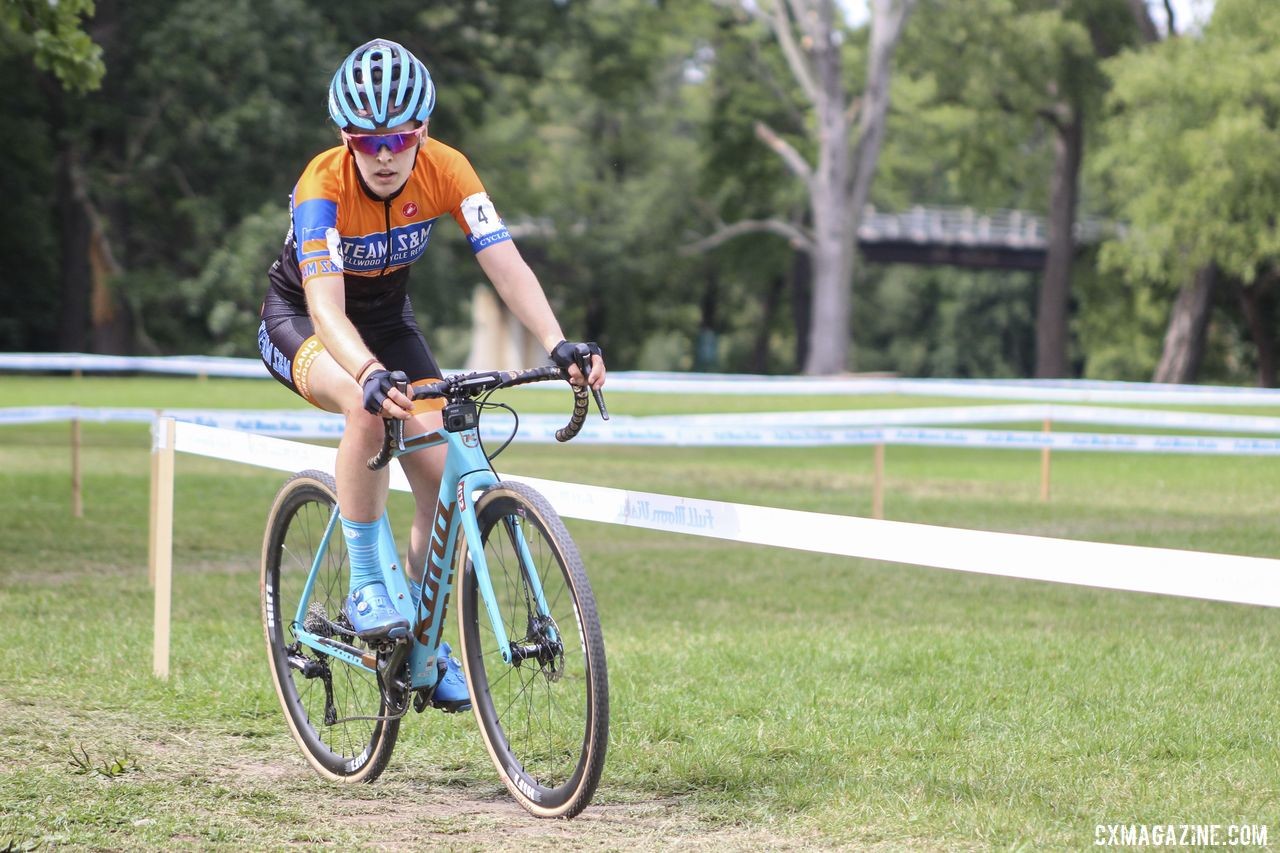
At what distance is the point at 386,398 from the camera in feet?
14.3

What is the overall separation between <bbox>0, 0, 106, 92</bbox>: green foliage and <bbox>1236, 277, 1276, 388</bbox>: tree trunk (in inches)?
1574

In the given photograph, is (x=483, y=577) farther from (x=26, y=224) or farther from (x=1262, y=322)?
(x=1262, y=322)

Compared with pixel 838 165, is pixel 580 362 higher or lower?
lower

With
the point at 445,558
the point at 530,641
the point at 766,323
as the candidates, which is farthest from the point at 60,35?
the point at 766,323

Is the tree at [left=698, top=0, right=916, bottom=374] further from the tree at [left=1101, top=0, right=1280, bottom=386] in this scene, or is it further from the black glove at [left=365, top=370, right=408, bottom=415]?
the black glove at [left=365, top=370, right=408, bottom=415]

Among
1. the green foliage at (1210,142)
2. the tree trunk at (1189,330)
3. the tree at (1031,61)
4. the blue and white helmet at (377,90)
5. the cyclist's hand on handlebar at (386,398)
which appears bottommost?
the cyclist's hand on handlebar at (386,398)

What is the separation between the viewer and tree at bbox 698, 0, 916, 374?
41.3 meters

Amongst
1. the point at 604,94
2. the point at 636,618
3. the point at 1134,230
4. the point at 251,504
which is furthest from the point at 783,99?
the point at 636,618

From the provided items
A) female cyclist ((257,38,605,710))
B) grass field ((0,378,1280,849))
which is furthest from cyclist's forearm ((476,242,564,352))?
grass field ((0,378,1280,849))

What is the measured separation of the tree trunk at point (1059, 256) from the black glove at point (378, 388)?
44838 mm

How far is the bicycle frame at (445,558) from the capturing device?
4543mm

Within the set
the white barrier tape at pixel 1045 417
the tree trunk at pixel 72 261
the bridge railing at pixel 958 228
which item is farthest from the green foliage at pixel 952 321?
the white barrier tape at pixel 1045 417

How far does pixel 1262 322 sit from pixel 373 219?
4702cm

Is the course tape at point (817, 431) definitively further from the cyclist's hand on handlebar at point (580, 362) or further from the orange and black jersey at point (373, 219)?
the cyclist's hand on handlebar at point (580, 362)
